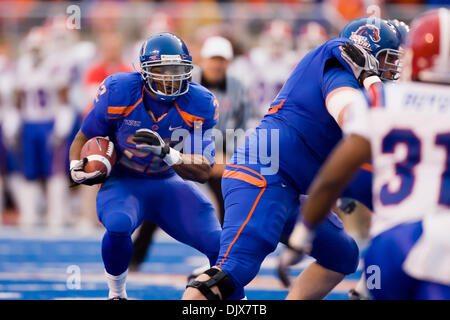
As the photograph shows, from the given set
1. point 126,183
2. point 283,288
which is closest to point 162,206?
point 126,183

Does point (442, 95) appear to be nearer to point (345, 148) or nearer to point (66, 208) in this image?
point (345, 148)

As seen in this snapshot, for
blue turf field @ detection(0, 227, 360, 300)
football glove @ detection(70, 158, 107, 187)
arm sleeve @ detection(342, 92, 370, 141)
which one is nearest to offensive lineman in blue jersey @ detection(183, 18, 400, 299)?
arm sleeve @ detection(342, 92, 370, 141)

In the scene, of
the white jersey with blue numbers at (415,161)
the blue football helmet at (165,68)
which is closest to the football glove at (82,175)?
the blue football helmet at (165,68)

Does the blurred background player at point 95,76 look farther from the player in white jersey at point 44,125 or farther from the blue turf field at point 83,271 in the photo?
the blue turf field at point 83,271

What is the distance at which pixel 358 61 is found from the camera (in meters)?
3.33

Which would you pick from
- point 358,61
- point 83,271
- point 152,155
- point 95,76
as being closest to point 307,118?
point 358,61

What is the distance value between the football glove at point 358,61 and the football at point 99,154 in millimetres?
1310

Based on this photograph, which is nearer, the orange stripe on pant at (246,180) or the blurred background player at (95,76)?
the orange stripe on pant at (246,180)

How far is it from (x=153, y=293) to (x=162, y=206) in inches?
41.0

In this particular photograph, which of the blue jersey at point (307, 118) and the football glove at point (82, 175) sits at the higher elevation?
the blue jersey at point (307, 118)

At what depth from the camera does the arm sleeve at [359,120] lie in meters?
2.45

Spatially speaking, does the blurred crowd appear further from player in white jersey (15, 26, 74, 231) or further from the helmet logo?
the helmet logo

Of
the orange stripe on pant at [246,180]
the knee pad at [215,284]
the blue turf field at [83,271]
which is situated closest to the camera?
the knee pad at [215,284]

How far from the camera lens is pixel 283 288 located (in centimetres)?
533
